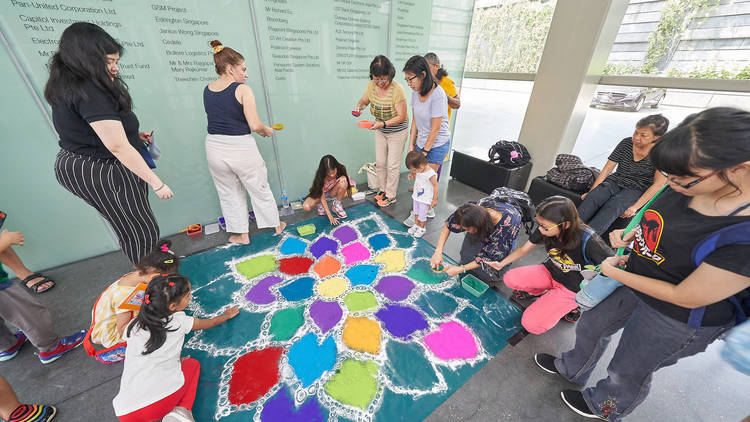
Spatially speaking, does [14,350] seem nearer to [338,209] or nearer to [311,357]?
[311,357]

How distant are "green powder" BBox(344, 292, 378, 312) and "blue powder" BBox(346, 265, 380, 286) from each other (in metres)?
0.12

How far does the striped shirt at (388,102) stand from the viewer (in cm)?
249

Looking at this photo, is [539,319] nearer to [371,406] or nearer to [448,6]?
[371,406]

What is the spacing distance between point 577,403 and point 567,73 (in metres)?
2.83

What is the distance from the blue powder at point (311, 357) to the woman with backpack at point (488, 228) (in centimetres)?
90

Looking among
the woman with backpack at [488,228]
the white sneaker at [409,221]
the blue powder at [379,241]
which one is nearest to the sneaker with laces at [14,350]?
the blue powder at [379,241]

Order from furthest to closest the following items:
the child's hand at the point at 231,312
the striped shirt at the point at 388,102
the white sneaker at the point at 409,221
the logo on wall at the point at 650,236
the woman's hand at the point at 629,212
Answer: the white sneaker at the point at 409,221, the striped shirt at the point at 388,102, the woman's hand at the point at 629,212, the child's hand at the point at 231,312, the logo on wall at the point at 650,236

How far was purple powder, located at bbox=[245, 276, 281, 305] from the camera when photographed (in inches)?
72.7

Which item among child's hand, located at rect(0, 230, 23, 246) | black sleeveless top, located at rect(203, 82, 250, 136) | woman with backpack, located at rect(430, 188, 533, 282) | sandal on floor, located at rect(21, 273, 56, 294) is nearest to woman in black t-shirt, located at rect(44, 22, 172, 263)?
child's hand, located at rect(0, 230, 23, 246)

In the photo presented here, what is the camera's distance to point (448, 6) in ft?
10.9

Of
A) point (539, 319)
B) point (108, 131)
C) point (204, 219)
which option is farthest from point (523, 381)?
point (204, 219)

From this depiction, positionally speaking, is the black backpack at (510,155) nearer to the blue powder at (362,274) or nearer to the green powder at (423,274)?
the green powder at (423,274)

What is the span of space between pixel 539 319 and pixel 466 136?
3.51 metres

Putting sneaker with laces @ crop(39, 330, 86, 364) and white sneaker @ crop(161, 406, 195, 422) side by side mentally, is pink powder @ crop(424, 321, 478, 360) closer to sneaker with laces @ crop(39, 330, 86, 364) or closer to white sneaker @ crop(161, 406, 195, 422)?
white sneaker @ crop(161, 406, 195, 422)
